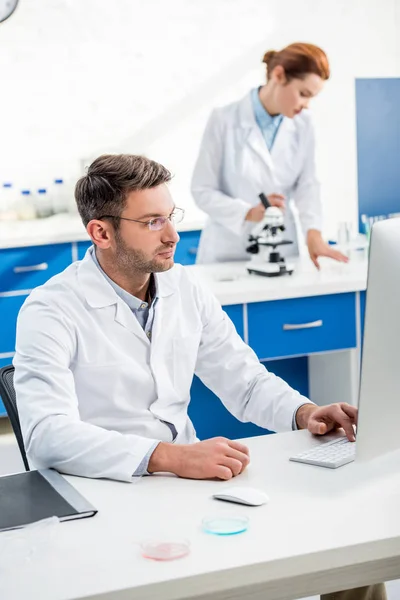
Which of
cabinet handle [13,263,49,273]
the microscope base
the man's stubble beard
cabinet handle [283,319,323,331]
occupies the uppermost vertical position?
the man's stubble beard

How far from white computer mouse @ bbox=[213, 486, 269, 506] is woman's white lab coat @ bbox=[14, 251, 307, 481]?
20 cm

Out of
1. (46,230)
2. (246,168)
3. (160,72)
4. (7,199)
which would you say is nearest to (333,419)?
(246,168)

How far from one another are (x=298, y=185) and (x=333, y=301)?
2.64ft

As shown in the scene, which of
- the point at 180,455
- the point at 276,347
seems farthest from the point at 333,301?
the point at 180,455

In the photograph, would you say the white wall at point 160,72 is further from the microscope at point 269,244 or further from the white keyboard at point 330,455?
the white keyboard at point 330,455

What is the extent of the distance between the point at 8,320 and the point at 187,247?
115cm

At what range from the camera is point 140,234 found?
6.77 ft

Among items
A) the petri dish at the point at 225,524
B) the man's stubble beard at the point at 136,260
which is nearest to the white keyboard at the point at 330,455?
the petri dish at the point at 225,524

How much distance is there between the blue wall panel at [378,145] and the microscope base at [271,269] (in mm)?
2359

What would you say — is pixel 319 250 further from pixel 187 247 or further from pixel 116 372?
pixel 116 372

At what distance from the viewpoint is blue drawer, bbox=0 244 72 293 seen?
466cm

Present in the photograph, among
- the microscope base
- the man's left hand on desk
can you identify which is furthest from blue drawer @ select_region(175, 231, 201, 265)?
the man's left hand on desk

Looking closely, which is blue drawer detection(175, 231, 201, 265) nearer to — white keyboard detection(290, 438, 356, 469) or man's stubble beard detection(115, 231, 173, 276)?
man's stubble beard detection(115, 231, 173, 276)

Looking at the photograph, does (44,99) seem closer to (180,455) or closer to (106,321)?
(106,321)
